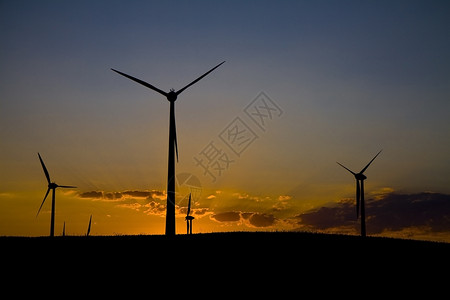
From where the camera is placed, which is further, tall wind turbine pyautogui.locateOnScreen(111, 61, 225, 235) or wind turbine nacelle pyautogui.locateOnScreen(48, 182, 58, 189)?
wind turbine nacelle pyautogui.locateOnScreen(48, 182, 58, 189)

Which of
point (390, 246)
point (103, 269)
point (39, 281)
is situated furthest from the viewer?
point (390, 246)

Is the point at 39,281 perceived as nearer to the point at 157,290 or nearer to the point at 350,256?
the point at 157,290

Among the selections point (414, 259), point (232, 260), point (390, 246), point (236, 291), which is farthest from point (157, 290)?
point (390, 246)

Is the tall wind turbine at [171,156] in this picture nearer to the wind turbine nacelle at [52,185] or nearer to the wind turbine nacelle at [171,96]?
the wind turbine nacelle at [171,96]

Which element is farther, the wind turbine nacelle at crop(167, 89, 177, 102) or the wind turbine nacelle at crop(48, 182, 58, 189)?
the wind turbine nacelle at crop(48, 182, 58, 189)

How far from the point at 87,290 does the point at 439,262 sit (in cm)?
2811

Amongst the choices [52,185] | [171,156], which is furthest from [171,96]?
[52,185]

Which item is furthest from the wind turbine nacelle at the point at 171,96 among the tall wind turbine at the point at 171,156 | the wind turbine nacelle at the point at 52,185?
the wind turbine nacelle at the point at 52,185

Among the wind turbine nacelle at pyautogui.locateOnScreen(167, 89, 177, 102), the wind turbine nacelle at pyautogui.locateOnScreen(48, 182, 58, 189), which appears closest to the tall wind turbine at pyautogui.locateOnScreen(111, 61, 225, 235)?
the wind turbine nacelle at pyautogui.locateOnScreen(167, 89, 177, 102)

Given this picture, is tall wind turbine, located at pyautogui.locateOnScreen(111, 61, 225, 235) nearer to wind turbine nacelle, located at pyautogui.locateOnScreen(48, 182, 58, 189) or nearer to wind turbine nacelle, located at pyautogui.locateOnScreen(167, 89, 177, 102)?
wind turbine nacelle, located at pyautogui.locateOnScreen(167, 89, 177, 102)

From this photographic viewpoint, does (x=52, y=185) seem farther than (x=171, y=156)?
Yes

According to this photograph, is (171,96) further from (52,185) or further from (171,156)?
(52,185)

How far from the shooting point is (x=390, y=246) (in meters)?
50.5

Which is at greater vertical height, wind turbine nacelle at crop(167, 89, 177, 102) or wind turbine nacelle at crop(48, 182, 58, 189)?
wind turbine nacelle at crop(167, 89, 177, 102)
